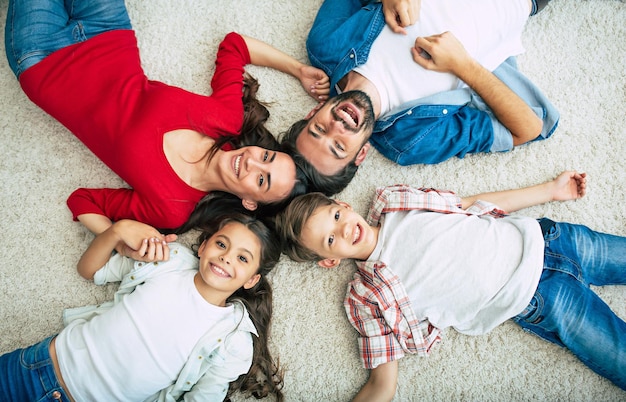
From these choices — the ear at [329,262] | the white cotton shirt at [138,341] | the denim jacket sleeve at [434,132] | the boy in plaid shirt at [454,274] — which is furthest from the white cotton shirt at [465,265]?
the white cotton shirt at [138,341]

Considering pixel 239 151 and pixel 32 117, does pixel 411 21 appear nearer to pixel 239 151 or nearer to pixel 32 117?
pixel 239 151

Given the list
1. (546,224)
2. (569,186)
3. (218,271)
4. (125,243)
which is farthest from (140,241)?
(569,186)

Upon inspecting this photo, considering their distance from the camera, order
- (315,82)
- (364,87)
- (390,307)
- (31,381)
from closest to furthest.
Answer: (31,381) → (390,307) → (364,87) → (315,82)

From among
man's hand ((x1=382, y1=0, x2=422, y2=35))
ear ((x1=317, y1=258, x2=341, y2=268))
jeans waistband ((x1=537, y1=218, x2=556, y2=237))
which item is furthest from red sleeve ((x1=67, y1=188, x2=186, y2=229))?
jeans waistband ((x1=537, y1=218, x2=556, y2=237))

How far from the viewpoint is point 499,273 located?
3.95 feet

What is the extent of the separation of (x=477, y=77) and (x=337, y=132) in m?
0.49

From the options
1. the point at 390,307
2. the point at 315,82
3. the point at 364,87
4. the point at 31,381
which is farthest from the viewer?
the point at 315,82

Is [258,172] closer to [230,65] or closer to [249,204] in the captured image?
[249,204]

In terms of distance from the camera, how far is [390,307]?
121 centimetres

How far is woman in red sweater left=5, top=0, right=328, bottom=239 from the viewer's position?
1205 millimetres

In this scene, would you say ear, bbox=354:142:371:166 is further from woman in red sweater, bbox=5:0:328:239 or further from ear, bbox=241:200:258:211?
ear, bbox=241:200:258:211

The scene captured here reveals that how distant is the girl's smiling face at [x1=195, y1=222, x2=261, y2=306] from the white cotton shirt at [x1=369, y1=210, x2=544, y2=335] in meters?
0.36

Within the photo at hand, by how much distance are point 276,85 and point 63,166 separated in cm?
73

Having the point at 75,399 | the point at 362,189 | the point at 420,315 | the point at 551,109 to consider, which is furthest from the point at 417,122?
the point at 75,399
